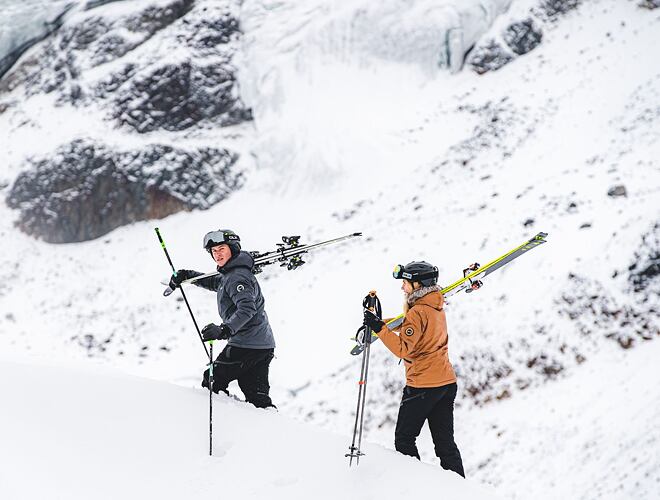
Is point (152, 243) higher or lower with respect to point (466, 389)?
lower

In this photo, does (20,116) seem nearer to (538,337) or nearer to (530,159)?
(530,159)

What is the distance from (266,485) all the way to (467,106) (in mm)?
19686

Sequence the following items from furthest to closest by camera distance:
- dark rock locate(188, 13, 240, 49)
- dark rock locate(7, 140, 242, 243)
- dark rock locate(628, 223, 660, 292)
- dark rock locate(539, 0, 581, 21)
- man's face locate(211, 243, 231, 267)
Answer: dark rock locate(188, 13, 240, 49)
dark rock locate(539, 0, 581, 21)
dark rock locate(7, 140, 242, 243)
dark rock locate(628, 223, 660, 292)
man's face locate(211, 243, 231, 267)

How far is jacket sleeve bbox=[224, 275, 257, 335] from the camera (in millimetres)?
5160

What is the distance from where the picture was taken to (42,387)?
196 inches

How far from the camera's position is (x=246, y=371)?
580cm

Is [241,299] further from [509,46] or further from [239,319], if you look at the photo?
[509,46]

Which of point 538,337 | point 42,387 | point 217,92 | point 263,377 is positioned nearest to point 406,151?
point 217,92

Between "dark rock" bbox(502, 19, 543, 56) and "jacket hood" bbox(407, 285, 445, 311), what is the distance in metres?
21.6

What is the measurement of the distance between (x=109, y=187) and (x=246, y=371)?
18387mm

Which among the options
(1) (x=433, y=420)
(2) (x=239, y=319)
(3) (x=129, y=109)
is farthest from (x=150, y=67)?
(1) (x=433, y=420)

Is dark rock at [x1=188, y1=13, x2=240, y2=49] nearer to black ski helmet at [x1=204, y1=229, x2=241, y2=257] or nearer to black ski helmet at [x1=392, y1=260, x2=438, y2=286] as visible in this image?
black ski helmet at [x1=204, y1=229, x2=241, y2=257]

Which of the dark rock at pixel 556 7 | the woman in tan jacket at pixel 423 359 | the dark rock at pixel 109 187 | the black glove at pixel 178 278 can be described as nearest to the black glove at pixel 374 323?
the woman in tan jacket at pixel 423 359

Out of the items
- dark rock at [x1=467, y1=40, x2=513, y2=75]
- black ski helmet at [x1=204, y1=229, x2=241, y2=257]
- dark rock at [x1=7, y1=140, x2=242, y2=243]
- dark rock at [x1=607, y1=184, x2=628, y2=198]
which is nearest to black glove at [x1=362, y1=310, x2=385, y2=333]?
black ski helmet at [x1=204, y1=229, x2=241, y2=257]
